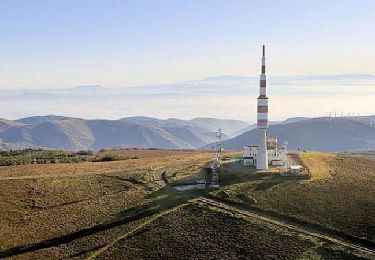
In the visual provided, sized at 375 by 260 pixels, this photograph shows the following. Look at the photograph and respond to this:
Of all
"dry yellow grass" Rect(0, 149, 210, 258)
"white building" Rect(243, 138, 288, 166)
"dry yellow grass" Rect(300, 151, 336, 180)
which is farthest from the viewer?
"white building" Rect(243, 138, 288, 166)

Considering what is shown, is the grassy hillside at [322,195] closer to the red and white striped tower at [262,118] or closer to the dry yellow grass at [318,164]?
the dry yellow grass at [318,164]

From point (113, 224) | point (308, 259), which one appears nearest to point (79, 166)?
point (113, 224)

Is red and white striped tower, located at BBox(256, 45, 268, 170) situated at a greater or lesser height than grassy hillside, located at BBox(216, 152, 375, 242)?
greater

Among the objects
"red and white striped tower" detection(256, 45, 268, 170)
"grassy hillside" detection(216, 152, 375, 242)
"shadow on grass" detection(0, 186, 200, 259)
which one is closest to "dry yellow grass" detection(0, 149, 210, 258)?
"shadow on grass" detection(0, 186, 200, 259)

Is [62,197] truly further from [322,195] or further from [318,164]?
[318,164]

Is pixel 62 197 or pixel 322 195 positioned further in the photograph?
pixel 62 197

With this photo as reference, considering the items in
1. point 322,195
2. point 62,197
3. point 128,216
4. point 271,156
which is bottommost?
point 128,216

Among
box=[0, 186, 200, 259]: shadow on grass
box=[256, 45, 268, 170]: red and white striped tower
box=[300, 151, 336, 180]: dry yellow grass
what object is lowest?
box=[0, 186, 200, 259]: shadow on grass

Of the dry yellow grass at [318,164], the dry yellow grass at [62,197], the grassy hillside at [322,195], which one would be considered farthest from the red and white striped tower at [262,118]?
the dry yellow grass at [62,197]

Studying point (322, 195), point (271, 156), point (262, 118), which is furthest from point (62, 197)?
point (322, 195)

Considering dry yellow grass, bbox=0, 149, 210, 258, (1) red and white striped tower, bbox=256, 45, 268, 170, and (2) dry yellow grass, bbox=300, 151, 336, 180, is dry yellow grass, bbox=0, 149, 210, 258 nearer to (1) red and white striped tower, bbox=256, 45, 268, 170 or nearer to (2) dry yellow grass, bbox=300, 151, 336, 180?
(1) red and white striped tower, bbox=256, 45, 268, 170

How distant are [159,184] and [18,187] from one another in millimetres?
21555

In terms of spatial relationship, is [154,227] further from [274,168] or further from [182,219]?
[274,168]

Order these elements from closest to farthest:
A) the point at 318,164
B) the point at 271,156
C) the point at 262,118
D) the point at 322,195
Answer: the point at 322,195, the point at 262,118, the point at 271,156, the point at 318,164
